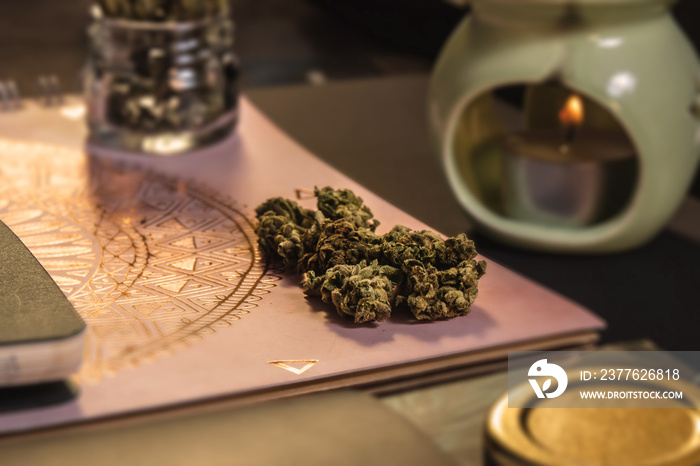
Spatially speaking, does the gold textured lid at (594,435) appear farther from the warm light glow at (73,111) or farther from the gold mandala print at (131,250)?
the warm light glow at (73,111)

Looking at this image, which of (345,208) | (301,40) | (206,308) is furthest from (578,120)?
(301,40)

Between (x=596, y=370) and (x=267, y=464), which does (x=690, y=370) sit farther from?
(x=267, y=464)

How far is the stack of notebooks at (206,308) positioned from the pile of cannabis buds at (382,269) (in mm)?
16

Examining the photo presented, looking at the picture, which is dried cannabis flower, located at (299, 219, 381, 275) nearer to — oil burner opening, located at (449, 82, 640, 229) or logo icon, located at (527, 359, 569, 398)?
logo icon, located at (527, 359, 569, 398)

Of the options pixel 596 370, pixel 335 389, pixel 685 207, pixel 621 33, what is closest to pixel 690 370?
pixel 596 370

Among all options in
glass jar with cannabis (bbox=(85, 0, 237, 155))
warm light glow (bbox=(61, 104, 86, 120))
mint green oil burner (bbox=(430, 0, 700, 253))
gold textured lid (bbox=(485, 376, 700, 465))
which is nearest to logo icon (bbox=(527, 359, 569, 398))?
gold textured lid (bbox=(485, 376, 700, 465))

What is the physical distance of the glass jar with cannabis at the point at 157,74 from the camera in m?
0.82

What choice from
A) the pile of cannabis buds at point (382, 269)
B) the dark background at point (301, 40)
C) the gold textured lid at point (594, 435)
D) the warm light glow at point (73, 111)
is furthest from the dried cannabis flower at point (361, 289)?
the dark background at point (301, 40)

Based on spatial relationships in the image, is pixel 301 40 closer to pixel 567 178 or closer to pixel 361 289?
pixel 567 178

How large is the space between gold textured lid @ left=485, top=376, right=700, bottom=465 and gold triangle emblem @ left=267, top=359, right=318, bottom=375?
128mm

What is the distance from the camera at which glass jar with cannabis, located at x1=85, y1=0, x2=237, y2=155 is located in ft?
2.68

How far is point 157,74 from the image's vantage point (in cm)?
Answer: 82

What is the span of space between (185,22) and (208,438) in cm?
56

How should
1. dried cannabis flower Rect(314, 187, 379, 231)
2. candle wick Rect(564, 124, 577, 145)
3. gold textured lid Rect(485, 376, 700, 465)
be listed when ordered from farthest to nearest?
candle wick Rect(564, 124, 577, 145) < dried cannabis flower Rect(314, 187, 379, 231) < gold textured lid Rect(485, 376, 700, 465)
